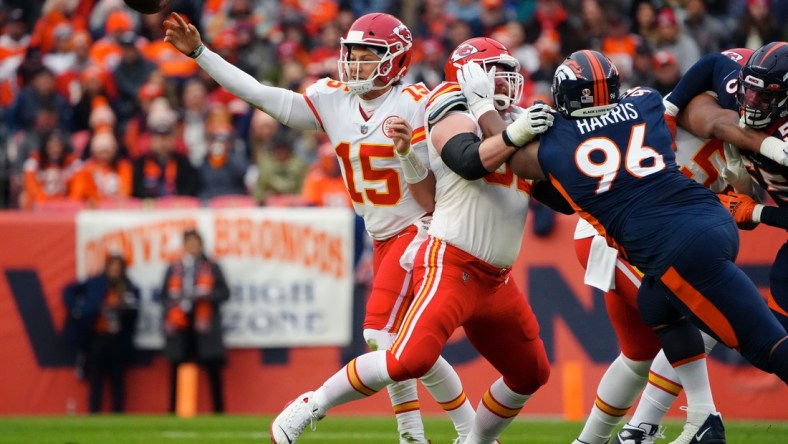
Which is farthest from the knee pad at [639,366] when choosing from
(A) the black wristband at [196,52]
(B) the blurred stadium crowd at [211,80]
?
(B) the blurred stadium crowd at [211,80]

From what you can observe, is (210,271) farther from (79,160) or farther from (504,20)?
(504,20)

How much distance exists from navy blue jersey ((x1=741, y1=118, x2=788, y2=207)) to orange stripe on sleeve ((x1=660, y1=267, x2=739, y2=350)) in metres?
1.11

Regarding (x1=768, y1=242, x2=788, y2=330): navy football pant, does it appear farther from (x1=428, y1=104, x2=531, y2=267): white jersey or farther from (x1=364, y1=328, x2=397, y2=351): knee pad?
(x1=364, y1=328, x2=397, y2=351): knee pad

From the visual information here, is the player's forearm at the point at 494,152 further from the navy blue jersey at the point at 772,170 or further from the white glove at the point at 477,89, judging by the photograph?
the navy blue jersey at the point at 772,170

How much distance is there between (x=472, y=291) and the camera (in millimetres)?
5797

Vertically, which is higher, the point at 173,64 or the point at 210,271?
the point at 173,64

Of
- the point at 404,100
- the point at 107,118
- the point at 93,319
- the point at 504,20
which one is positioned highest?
the point at 404,100

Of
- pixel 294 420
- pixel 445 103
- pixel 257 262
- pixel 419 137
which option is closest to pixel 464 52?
pixel 445 103

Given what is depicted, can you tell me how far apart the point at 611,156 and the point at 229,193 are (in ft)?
23.6

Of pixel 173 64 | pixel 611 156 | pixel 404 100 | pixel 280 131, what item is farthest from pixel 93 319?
pixel 611 156

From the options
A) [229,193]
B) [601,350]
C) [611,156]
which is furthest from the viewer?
[229,193]

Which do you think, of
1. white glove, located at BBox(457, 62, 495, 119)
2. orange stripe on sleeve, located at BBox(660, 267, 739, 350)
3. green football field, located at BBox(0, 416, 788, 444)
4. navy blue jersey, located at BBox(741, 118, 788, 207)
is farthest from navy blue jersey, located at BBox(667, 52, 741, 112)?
green football field, located at BBox(0, 416, 788, 444)

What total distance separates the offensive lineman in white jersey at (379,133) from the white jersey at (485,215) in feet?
1.09

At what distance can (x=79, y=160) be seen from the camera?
1272 centimetres
